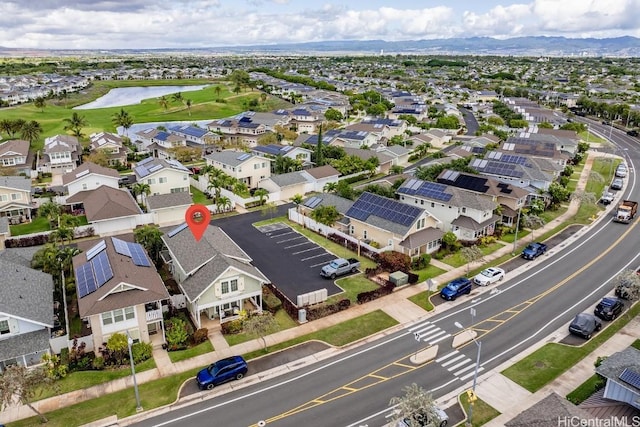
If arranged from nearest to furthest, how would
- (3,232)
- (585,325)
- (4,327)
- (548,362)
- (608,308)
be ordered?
1. (4,327)
2. (548,362)
3. (585,325)
4. (608,308)
5. (3,232)

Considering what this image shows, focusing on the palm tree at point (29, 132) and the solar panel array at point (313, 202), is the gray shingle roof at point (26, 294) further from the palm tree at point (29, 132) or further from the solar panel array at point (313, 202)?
the palm tree at point (29, 132)

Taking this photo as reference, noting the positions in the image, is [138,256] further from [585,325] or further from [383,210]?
[585,325]

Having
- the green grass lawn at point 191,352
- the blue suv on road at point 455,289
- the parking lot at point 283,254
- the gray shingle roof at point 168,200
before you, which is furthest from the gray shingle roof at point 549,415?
the gray shingle roof at point 168,200

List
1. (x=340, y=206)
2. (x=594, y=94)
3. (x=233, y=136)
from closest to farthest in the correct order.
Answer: (x=340, y=206), (x=233, y=136), (x=594, y=94)

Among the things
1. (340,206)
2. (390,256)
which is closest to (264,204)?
(340,206)

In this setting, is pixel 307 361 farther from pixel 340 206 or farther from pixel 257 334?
pixel 340 206

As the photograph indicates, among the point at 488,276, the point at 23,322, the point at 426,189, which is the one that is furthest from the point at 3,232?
the point at 488,276

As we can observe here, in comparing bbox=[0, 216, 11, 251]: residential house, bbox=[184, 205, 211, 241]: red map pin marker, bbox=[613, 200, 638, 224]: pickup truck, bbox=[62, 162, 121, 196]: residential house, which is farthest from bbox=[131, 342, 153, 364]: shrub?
bbox=[613, 200, 638, 224]: pickup truck
